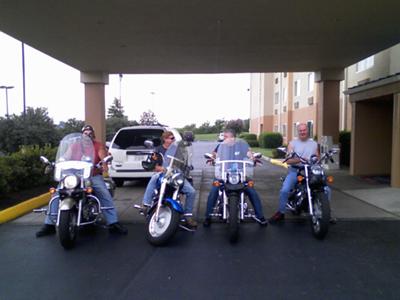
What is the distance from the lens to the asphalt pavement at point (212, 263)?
4.31 m

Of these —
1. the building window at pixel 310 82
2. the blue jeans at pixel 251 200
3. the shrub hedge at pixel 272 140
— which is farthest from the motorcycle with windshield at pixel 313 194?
the shrub hedge at pixel 272 140

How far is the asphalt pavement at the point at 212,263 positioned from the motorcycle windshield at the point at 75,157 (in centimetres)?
105

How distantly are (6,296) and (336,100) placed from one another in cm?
1490

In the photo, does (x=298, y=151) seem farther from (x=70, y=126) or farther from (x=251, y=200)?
(x=70, y=126)

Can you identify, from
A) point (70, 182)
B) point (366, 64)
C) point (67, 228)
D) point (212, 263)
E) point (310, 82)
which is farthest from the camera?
point (310, 82)

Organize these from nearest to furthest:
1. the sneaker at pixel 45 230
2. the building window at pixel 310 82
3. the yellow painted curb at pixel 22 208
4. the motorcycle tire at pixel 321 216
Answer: the motorcycle tire at pixel 321 216
the sneaker at pixel 45 230
the yellow painted curb at pixel 22 208
the building window at pixel 310 82

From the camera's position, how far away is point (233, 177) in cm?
618

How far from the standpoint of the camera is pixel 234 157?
21.1 feet

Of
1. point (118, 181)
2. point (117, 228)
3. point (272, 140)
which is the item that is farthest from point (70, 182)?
point (272, 140)

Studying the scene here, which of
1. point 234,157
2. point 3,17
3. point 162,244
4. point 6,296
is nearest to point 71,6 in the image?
point 3,17

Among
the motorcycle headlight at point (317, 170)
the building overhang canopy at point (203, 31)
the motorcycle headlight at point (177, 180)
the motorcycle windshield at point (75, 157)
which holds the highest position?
the building overhang canopy at point (203, 31)

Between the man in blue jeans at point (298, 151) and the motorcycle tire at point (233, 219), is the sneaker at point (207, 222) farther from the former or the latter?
the man in blue jeans at point (298, 151)

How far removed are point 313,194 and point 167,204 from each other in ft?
7.56

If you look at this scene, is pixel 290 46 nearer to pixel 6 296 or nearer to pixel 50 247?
pixel 50 247
